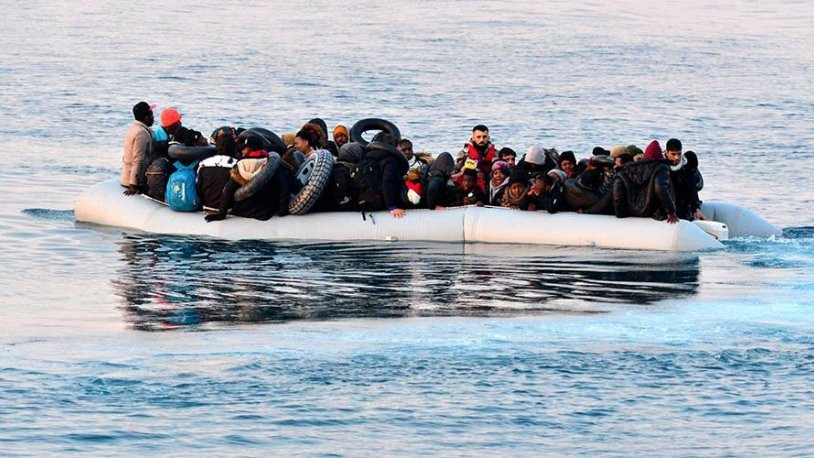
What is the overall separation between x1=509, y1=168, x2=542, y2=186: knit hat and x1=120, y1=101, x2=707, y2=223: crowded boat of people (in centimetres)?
1

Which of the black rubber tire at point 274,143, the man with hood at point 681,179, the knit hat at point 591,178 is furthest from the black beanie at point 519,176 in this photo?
the black rubber tire at point 274,143

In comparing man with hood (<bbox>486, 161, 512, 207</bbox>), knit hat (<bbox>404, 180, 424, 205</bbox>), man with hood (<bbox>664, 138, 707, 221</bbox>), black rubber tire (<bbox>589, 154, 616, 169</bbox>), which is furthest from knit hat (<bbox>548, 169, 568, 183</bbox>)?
knit hat (<bbox>404, 180, 424, 205</bbox>)

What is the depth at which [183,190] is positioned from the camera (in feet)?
64.7

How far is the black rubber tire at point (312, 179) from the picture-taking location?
1919cm

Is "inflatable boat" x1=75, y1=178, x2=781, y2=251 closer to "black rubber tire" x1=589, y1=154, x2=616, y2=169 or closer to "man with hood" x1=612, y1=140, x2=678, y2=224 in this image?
"man with hood" x1=612, y1=140, x2=678, y2=224

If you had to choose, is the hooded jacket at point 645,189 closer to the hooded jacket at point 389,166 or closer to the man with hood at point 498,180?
the man with hood at point 498,180

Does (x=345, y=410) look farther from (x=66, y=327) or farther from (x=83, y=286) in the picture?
(x=83, y=286)

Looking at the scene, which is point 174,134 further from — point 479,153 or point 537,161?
point 537,161

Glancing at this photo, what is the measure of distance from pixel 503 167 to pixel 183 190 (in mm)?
3821

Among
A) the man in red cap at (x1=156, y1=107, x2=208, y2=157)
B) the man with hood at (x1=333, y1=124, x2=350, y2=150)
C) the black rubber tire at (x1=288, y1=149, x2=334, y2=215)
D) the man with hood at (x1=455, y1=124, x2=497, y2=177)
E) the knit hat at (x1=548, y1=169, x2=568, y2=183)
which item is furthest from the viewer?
the man with hood at (x1=333, y1=124, x2=350, y2=150)

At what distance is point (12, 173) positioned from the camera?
85.3ft

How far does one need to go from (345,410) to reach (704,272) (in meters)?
6.59

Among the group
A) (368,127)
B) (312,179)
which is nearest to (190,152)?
(312,179)

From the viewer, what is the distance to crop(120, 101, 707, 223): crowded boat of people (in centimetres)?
1867
